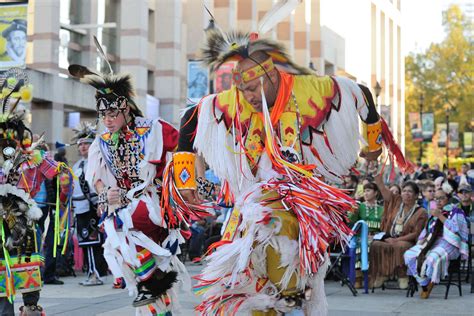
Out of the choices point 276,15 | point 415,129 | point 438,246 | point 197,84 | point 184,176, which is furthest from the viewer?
point 415,129

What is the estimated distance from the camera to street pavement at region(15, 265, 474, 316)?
920 centimetres

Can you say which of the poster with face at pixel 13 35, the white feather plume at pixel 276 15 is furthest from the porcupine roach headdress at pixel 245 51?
the poster with face at pixel 13 35

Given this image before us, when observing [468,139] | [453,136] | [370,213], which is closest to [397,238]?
[370,213]

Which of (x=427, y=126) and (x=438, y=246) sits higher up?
(x=427, y=126)

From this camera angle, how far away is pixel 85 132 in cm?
1185

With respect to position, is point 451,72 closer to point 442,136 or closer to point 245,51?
point 442,136

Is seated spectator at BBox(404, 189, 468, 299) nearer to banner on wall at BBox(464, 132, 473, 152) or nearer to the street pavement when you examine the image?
the street pavement

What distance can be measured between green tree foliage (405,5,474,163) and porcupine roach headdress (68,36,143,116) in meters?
57.1

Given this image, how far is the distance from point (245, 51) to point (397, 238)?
6.93 meters

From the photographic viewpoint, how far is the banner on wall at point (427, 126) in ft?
165

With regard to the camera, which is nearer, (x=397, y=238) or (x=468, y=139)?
(x=397, y=238)

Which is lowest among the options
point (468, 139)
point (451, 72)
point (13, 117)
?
point (13, 117)

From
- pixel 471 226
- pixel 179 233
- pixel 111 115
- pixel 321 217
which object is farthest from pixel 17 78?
pixel 471 226

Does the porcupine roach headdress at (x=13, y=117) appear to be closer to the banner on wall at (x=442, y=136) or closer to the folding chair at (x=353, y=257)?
the folding chair at (x=353, y=257)
